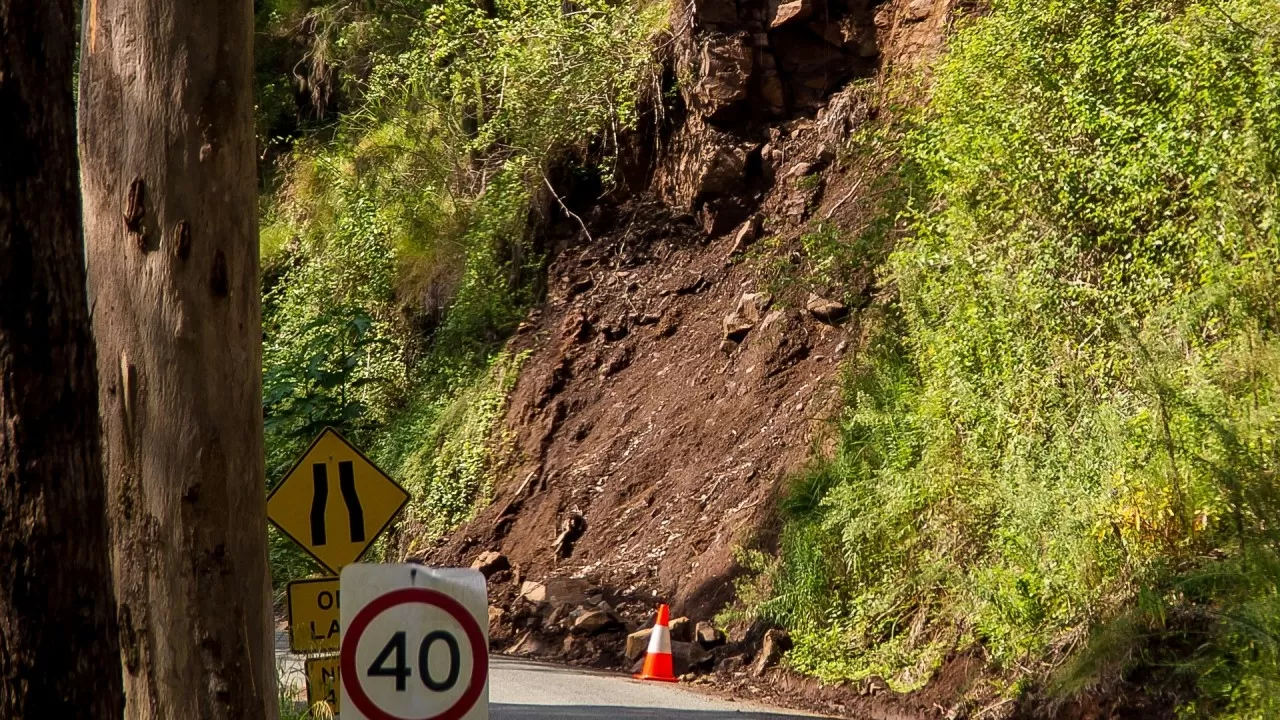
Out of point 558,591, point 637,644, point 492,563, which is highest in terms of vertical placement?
point 637,644

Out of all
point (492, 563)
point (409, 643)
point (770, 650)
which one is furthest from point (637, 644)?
point (409, 643)

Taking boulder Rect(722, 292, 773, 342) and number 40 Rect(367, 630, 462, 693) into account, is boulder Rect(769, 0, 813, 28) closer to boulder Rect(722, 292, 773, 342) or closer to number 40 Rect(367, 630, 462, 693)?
boulder Rect(722, 292, 773, 342)

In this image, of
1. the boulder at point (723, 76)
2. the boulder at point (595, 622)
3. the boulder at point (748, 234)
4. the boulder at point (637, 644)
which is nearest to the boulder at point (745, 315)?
the boulder at point (748, 234)

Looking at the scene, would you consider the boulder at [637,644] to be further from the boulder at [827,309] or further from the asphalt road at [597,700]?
the boulder at [827,309]

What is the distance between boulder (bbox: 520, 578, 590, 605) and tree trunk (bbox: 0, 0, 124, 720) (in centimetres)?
1066

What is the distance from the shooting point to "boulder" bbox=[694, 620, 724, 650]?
1326cm

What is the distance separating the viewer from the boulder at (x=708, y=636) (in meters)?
13.3

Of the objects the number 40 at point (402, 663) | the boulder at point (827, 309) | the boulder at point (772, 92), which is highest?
the boulder at point (772, 92)

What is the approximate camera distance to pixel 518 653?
14.4 meters

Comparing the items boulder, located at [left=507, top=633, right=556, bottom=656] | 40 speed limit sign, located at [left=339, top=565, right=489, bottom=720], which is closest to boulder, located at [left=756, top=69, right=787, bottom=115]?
boulder, located at [left=507, top=633, right=556, bottom=656]

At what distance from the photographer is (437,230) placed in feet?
77.7

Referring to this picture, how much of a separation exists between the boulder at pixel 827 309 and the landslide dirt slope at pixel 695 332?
0.15 meters

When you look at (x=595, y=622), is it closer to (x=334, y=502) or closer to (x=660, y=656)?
(x=660, y=656)

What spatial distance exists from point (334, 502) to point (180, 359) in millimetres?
3730
